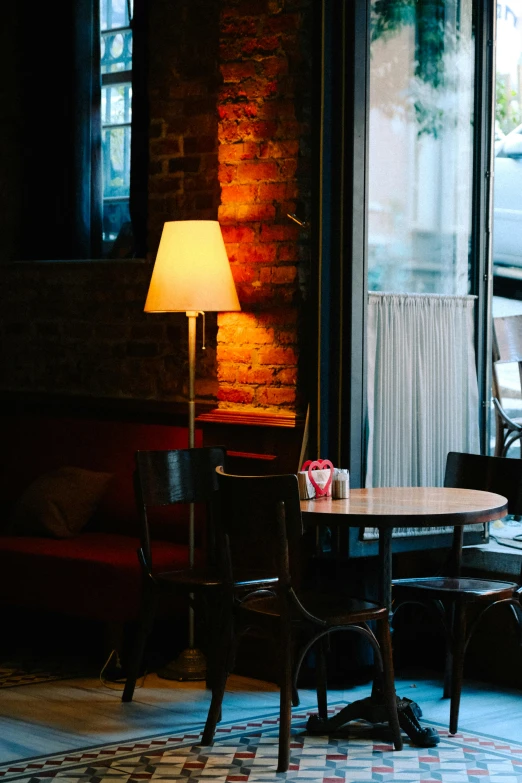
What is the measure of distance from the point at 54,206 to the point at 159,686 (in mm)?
2821

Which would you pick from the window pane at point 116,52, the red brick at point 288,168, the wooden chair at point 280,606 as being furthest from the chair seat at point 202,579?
the window pane at point 116,52

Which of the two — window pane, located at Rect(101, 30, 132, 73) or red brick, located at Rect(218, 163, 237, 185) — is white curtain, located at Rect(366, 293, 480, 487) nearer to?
red brick, located at Rect(218, 163, 237, 185)

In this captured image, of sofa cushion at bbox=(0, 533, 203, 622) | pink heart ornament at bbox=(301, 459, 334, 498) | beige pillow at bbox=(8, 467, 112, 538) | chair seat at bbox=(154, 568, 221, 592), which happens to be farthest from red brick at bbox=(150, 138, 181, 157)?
chair seat at bbox=(154, 568, 221, 592)

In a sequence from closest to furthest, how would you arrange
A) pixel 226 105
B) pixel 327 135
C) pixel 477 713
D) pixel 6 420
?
1. pixel 477 713
2. pixel 327 135
3. pixel 226 105
4. pixel 6 420

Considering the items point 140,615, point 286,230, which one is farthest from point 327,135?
point 140,615

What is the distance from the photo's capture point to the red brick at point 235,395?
5.11 meters

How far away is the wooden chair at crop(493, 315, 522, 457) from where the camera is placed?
22.3 ft

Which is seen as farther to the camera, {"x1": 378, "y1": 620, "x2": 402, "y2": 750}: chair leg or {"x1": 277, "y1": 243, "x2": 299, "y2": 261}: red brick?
{"x1": 277, "y1": 243, "x2": 299, "y2": 261}: red brick

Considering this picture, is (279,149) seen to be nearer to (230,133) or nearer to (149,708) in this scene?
(230,133)

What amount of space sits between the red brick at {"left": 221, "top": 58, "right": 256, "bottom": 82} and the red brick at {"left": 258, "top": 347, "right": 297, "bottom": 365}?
1.11 m

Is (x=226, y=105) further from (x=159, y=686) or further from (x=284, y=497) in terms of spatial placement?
(x=159, y=686)

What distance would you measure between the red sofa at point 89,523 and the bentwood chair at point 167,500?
0.29m

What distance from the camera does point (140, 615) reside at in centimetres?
454

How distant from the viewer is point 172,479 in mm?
4672
